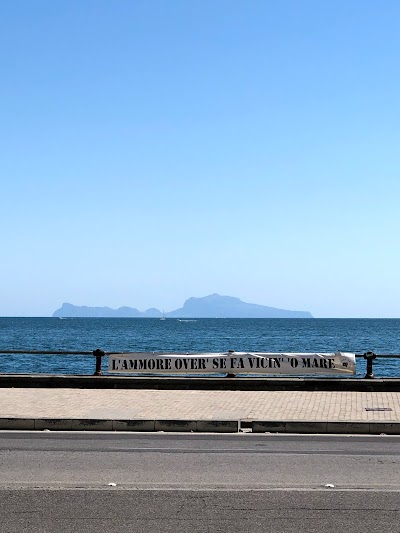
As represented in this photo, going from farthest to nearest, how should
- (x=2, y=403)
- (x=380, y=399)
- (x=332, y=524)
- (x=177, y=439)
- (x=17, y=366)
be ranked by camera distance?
(x=17, y=366) → (x=380, y=399) → (x=2, y=403) → (x=177, y=439) → (x=332, y=524)

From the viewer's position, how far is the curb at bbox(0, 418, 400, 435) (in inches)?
543

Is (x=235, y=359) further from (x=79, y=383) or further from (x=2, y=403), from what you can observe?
(x=2, y=403)

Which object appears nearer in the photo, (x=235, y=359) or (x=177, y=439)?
(x=177, y=439)

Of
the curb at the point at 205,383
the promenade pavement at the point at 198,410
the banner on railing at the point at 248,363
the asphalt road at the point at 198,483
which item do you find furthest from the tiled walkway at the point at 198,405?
the banner on railing at the point at 248,363

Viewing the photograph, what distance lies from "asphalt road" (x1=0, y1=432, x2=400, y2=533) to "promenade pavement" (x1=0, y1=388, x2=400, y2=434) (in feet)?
1.95

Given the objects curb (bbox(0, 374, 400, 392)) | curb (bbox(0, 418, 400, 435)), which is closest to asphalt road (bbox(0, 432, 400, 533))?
curb (bbox(0, 418, 400, 435))

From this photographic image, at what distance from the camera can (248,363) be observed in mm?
20453

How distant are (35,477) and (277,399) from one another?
8.64m

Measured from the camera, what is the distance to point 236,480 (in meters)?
9.46

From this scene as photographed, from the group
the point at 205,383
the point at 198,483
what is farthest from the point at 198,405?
the point at 198,483

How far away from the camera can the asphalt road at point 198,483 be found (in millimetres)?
7445

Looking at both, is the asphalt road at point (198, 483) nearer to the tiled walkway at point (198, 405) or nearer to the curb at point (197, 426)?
the curb at point (197, 426)

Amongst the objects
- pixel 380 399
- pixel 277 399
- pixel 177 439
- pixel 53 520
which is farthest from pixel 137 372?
pixel 53 520

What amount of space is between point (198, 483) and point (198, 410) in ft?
20.4
